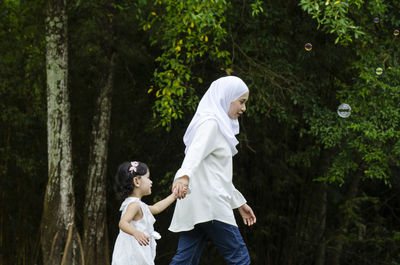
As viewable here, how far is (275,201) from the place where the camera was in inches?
361

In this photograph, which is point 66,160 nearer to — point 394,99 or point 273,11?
point 273,11

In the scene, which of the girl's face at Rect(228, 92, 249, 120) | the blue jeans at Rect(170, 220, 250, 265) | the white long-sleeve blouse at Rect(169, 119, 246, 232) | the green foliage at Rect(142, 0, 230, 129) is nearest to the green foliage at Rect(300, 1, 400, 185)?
the green foliage at Rect(142, 0, 230, 129)

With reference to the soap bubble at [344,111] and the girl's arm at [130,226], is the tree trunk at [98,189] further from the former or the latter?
the girl's arm at [130,226]

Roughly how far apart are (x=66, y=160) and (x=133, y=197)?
3719 millimetres

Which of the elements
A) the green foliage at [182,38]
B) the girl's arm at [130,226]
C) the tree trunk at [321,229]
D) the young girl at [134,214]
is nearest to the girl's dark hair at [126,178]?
the young girl at [134,214]

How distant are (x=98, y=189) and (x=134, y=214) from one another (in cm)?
436

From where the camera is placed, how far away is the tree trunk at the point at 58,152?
710 centimetres

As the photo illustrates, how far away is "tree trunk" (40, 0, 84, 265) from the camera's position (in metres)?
7.10

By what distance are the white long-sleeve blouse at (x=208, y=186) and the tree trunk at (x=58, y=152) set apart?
3.97 metres

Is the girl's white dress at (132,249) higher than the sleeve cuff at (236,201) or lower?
→ lower

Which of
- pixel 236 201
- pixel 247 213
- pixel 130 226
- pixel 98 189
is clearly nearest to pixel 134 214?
pixel 130 226

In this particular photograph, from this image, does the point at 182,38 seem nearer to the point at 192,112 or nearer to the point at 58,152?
the point at 192,112

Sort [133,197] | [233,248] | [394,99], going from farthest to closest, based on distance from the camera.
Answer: [394,99] → [133,197] → [233,248]

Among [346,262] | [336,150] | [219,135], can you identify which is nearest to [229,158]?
[219,135]
